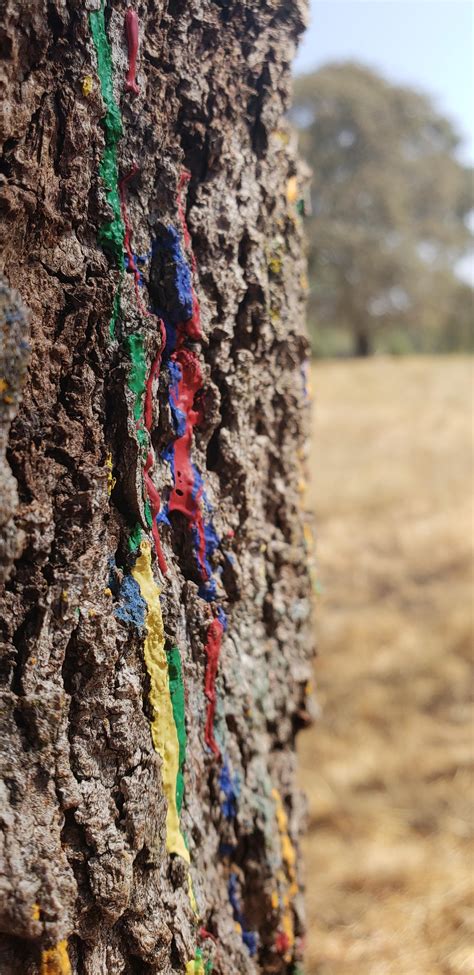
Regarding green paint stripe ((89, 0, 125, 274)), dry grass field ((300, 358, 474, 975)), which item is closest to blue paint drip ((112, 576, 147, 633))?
green paint stripe ((89, 0, 125, 274))

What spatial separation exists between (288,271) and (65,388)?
0.38m

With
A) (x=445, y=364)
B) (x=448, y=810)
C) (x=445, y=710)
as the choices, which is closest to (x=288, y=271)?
(x=448, y=810)

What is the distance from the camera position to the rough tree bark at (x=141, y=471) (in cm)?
70

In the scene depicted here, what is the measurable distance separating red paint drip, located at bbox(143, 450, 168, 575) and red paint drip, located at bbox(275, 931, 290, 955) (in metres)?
0.53

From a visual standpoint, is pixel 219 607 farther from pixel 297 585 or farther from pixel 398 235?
pixel 398 235

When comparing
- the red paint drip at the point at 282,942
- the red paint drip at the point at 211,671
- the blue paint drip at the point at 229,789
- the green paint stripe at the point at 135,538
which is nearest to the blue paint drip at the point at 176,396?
the green paint stripe at the point at 135,538

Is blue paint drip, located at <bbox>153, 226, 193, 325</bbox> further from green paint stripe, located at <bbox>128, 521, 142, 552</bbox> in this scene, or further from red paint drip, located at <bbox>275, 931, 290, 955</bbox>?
red paint drip, located at <bbox>275, 931, 290, 955</bbox>

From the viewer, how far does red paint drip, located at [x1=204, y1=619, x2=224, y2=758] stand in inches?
35.2

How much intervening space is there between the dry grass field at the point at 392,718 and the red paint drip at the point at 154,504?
80cm

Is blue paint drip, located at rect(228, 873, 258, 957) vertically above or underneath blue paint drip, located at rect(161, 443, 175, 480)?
underneath

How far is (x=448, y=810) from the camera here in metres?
1.75

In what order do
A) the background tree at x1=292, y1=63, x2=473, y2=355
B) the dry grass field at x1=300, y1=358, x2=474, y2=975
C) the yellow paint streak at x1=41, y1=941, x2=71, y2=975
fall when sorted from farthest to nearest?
the background tree at x1=292, y1=63, x2=473, y2=355
the dry grass field at x1=300, y1=358, x2=474, y2=975
the yellow paint streak at x1=41, y1=941, x2=71, y2=975

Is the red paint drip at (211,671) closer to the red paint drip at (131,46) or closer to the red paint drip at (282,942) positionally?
the red paint drip at (282,942)

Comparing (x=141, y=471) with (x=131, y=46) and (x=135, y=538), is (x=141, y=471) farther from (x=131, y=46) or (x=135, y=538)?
(x=131, y=46)
